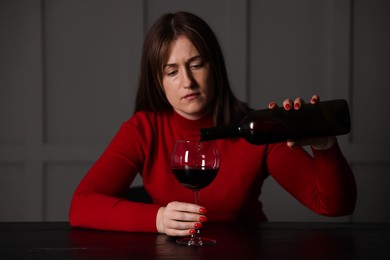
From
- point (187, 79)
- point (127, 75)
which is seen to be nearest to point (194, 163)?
point (187, 79)

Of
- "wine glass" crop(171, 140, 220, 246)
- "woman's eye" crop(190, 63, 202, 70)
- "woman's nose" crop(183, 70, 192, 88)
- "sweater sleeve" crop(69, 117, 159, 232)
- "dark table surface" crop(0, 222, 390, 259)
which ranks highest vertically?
"woman's eye" crop(190, 63, 202, 70)

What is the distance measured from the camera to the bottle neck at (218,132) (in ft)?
3.64

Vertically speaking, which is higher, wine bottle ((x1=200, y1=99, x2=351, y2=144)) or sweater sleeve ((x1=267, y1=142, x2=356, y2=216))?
wine bottle ((x1=200, y1=99, x2=351, y2=144))

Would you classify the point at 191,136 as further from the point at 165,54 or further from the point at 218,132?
the point at 218,132

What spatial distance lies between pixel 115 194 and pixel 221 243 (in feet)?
1.75

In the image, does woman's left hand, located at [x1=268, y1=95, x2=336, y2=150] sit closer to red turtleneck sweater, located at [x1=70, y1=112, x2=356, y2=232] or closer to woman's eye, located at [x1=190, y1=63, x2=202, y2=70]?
red turtleneck sweater, located at [x1=70, y1=112, x2=356, y2=232]

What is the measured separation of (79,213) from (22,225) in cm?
17

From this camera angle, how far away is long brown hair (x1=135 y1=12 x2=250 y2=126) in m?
1.57

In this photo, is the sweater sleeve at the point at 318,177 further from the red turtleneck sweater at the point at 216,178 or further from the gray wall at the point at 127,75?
the gray wall at the point at 127,75

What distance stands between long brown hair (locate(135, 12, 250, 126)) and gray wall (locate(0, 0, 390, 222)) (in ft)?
3.53

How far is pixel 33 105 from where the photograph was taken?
2801mm

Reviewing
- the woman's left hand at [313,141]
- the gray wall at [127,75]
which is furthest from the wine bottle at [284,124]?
the gray wall at [127,75]

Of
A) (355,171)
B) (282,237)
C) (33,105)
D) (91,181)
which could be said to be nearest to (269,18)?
(355,171)

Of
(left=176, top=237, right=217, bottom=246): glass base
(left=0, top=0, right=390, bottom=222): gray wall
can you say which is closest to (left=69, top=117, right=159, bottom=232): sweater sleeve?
(left=176, top=237, right=217, bottom=246): glass base
